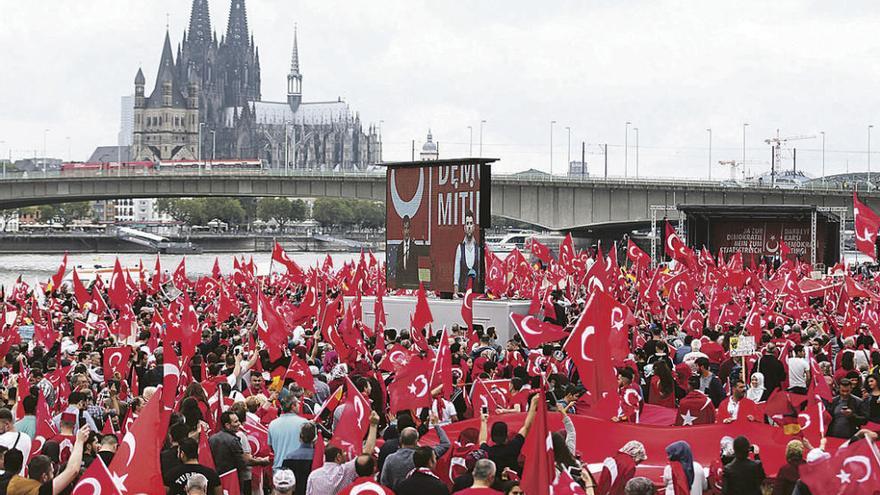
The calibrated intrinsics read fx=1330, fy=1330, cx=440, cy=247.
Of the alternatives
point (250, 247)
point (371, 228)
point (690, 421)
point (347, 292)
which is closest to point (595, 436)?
point (690, 421)

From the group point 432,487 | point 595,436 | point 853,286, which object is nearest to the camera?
point 432,487

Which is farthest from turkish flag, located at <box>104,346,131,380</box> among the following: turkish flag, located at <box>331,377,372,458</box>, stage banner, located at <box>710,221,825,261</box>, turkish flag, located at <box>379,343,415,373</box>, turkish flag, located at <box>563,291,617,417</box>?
stage banner, located at <box>710,221,825,261</box>

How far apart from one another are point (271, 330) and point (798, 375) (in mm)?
6541

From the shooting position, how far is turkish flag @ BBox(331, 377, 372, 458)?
34.3ft

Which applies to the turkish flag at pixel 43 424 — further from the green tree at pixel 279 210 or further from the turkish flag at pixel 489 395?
the green tree at pixel 279 210

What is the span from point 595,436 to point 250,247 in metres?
141

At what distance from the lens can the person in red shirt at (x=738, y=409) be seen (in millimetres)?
11625

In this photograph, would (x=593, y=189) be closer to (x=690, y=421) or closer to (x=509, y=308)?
(x=509, y=308)

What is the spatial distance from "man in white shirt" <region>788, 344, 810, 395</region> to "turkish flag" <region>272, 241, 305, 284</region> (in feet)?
69.1

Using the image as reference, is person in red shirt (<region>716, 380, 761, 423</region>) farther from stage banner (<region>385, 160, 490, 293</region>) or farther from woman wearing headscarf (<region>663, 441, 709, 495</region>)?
stage banner (<region>385, 160, 490, 293</region>)

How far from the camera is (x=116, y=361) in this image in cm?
1553

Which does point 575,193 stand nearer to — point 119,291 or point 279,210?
point 119,291

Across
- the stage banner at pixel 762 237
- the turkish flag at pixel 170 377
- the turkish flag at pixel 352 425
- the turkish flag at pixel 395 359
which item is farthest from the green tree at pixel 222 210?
the turkish flag at pixel 352 425

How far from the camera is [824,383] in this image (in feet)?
43.6
